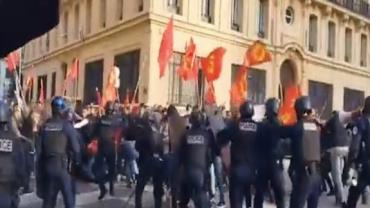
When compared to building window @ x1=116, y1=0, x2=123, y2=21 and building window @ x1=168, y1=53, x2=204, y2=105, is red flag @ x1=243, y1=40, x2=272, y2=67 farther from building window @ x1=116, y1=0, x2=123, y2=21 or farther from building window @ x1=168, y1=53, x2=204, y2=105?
building window @ x1=116, y1=0, x2=123, y2=21

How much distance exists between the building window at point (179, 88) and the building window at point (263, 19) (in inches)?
232

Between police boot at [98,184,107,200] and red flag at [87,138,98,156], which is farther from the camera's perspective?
red flag at [87,138,98,156]

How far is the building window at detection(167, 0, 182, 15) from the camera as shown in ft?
86.4

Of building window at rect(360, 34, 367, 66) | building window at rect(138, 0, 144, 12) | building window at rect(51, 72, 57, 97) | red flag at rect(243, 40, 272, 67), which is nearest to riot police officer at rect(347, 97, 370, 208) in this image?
red flag at rect(243, 40, 272, 67)

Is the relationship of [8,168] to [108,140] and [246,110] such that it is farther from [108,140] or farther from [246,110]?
[108,140]

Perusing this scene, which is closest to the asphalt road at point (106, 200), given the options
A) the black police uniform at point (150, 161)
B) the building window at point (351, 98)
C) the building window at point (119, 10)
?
the black police uniform at point (150, 161)

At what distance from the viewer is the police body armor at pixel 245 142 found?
9.92 metres

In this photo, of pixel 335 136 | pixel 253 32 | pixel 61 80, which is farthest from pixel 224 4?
pixel 335 136

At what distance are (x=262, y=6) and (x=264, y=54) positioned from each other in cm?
1161

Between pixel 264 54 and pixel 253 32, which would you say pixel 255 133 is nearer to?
pixel 264 54

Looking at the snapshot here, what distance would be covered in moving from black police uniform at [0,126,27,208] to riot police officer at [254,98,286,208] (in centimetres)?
409

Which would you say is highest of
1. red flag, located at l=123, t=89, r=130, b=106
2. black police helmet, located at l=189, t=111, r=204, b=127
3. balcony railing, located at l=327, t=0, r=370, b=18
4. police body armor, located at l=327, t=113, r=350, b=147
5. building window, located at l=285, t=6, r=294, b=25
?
balcony railing, located at l=327, t=0, r=370, b=18

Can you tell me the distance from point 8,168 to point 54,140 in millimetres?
2540

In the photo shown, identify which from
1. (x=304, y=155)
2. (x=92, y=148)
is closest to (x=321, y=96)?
(x=92, y=148)
